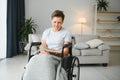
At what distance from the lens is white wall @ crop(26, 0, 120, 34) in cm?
700

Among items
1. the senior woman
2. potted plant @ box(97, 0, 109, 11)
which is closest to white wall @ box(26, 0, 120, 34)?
potted plant @ box(97, 0, 109, 11)

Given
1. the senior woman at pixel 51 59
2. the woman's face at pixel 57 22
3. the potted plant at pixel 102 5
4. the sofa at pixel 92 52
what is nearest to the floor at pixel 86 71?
the sofa at pixel 92 52

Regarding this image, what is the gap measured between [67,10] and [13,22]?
205cm

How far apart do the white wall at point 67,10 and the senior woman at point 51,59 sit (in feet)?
14.0

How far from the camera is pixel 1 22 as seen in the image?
5605mm

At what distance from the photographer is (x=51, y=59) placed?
242cm

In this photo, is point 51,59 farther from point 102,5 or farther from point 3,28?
point 102,5

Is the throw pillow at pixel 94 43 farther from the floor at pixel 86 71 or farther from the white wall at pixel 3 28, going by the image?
the white wall at pixel 3 28

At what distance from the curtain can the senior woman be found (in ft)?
10.5

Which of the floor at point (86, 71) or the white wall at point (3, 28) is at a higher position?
the white wall at point (3, 28)

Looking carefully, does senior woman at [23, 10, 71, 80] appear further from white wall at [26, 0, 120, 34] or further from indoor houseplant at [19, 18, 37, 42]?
white wall at [26, 0, 120, 34]

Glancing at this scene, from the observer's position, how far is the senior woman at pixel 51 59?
2266 mm

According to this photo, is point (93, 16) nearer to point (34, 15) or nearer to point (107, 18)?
point (107, 18)

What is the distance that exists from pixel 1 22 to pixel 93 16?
127 inches
